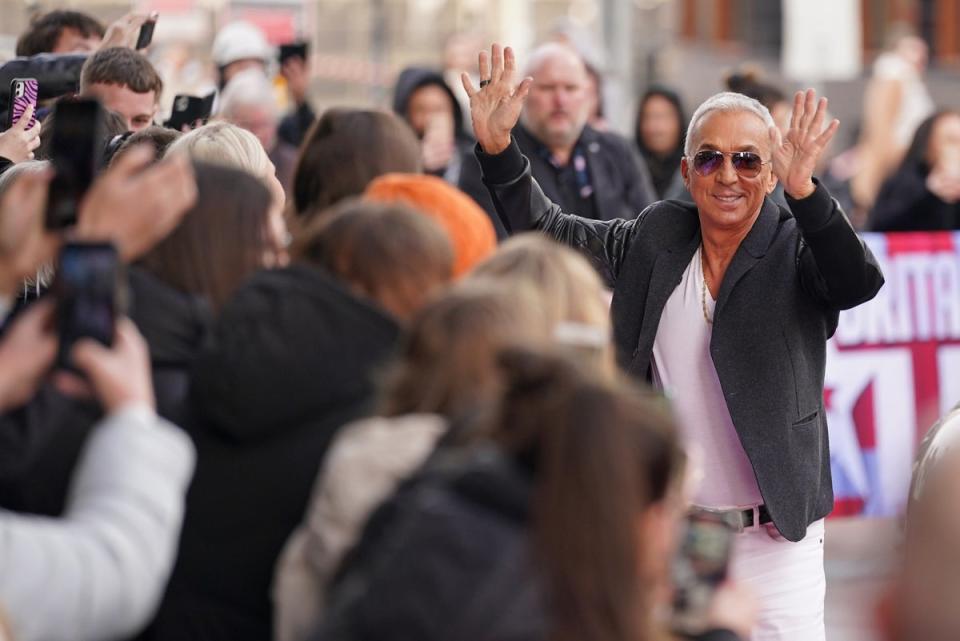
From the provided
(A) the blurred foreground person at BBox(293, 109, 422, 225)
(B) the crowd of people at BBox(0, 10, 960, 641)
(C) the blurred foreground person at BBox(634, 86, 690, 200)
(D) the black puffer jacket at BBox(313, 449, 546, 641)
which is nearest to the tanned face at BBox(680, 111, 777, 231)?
(B) the crowd of people at BBox(0, 10, 960, 641)

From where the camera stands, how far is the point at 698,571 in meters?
2.85

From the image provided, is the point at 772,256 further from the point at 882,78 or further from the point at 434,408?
the point at 882,78

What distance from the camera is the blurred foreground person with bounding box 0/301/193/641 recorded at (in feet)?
8.40

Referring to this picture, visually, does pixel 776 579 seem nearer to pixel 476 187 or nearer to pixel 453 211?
pixel 453 211

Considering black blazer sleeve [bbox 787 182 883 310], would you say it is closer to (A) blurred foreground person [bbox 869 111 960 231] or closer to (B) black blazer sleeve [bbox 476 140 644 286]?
(B) black blazer sleeve [bbox 476 140 644 286]

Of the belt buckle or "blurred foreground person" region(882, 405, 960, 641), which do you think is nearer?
"blurred foreground person" region(882, 405, 960, 641)

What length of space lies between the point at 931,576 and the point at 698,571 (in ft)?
2.93

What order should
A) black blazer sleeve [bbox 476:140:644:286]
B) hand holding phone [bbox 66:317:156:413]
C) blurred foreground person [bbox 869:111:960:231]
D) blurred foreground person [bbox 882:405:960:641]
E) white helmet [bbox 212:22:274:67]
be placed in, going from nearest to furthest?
hand holding phone [bbox 66:317:156:413] < blurred foreground person [bbox 882:405:960:641] < black blazer sleeve [bbox 476:140:644:286] < white helmet [bbox 212:22:274:67] < blurred foreground person [bbox 869:111:960:231]

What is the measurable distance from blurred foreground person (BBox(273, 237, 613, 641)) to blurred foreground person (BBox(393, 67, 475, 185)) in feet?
19.4

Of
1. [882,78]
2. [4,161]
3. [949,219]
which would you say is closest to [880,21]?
[882,78]

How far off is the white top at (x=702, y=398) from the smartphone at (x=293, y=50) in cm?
467

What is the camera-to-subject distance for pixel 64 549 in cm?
257

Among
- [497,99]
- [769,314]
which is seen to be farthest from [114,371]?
[769,314]

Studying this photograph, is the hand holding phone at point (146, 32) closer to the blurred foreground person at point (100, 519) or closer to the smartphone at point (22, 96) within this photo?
the smartphone at point (22, 96)
